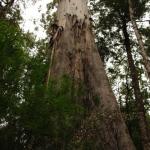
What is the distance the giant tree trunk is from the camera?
4641 mm

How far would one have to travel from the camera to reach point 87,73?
6.02m

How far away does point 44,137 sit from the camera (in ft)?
10.8

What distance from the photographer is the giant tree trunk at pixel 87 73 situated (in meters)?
4.64

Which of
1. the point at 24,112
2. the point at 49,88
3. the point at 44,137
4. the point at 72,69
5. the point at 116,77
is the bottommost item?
the point at 44,137

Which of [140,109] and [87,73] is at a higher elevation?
[140,109]

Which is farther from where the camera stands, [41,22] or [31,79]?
[41,22]

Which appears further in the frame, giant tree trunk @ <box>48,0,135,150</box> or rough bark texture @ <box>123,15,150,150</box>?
rough bark texture @ <box>123,15,150,150</box>

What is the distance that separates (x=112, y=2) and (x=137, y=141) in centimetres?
654

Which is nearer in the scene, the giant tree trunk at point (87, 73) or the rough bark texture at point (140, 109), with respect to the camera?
the giant tree trunk at point (87, 73)

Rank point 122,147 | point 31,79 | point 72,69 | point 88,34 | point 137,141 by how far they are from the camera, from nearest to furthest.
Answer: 1. point 31,79
2. point 122,147
3. point 72,69
4. point 88,34
5. point 137,141

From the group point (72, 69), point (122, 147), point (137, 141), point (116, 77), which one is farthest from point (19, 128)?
point (116, 77)

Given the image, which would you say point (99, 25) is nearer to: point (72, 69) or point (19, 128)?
point (72, 69)

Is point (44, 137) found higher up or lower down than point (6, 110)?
lower down

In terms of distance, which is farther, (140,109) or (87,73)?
(140,109)
